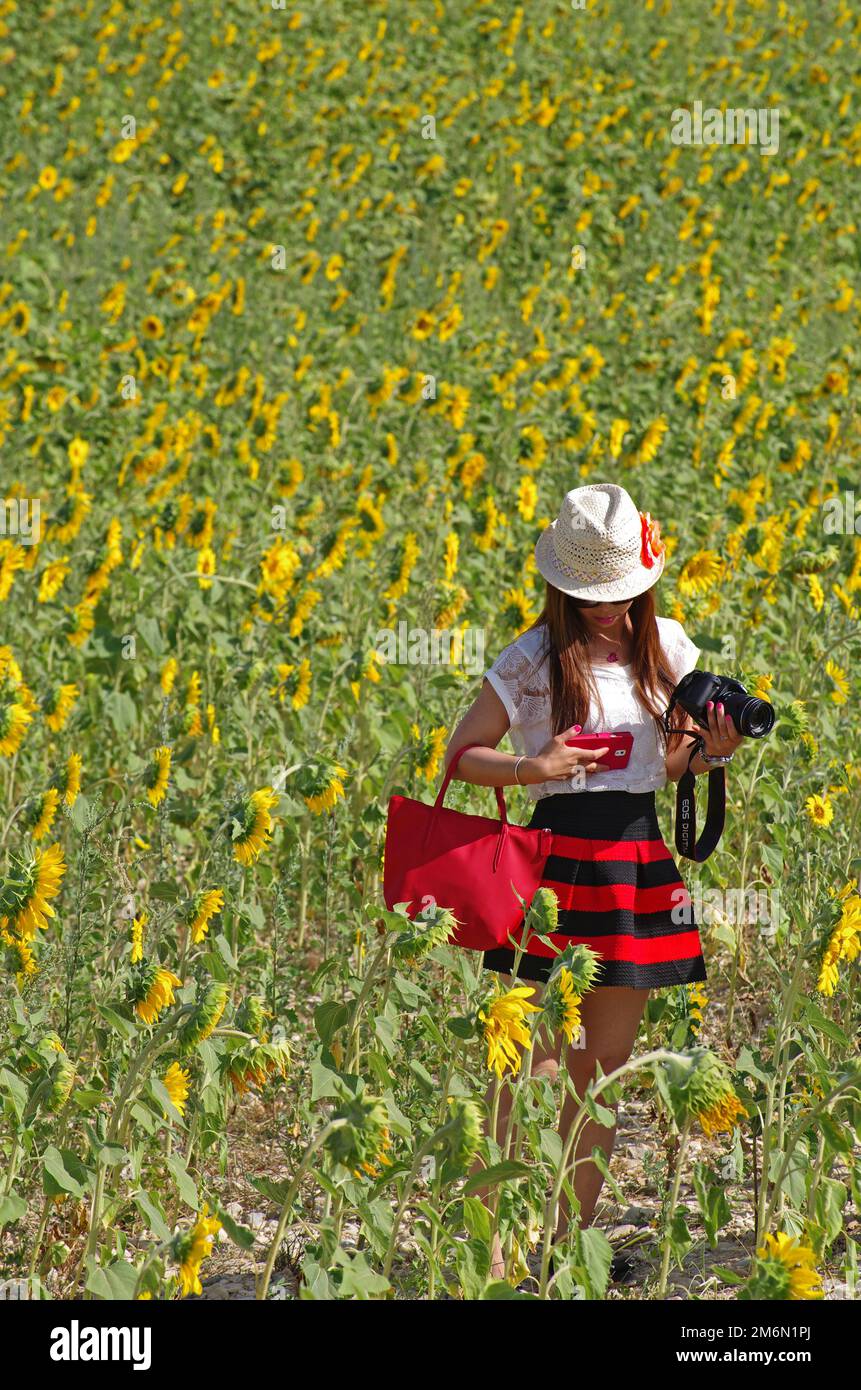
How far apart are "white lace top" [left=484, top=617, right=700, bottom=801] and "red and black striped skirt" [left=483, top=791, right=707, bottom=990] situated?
1.2 inches

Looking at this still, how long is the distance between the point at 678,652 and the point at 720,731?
24 cm

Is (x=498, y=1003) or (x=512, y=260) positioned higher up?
(x=512, y=260)

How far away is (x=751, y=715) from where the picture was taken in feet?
8.34

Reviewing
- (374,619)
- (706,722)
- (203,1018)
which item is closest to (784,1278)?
(203,1018)

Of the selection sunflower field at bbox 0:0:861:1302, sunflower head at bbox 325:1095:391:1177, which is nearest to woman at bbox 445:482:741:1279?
sunflower field at bbox 0:0:861:1302

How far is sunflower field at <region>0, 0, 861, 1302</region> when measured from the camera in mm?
2428

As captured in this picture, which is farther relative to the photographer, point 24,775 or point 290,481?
point 290,481

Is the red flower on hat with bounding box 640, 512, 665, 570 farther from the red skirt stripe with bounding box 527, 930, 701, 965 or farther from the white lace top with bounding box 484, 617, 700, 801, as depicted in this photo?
the red skirt stripe with bounding box 527, 930, 701, 965

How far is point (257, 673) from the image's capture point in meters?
3.77

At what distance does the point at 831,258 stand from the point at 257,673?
7.04 meters

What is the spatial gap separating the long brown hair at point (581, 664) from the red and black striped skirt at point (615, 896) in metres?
0.13

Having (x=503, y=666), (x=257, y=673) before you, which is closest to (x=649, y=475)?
(x=257, y=673)

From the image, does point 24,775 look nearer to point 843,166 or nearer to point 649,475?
point 649,475

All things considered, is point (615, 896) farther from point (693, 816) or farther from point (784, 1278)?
point (784, 1278)
